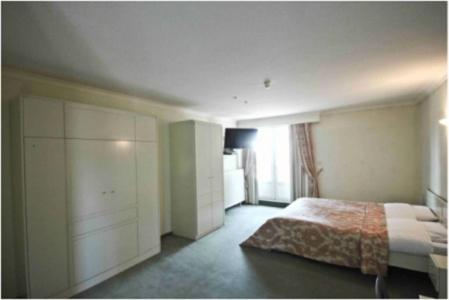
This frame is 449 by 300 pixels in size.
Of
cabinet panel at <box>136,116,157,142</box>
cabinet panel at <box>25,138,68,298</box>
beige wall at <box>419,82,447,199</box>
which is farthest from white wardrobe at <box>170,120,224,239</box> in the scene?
beige wall at <box>419,82,447,199</box>

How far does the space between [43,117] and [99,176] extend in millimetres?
805

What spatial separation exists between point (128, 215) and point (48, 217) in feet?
2.86

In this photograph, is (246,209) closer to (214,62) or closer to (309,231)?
(309,231)

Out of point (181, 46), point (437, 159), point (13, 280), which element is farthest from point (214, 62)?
point (437, 159)

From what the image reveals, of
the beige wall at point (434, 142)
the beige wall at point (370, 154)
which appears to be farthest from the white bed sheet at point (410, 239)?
the beige wall at point (370, 154)

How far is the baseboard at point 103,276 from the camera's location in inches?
89.3

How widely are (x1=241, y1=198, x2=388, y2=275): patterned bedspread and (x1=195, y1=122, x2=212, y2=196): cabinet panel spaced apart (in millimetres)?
1182

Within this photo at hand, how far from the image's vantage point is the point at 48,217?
7.00 ft

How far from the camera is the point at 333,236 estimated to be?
2.74 m

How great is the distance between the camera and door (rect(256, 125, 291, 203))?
5.72m

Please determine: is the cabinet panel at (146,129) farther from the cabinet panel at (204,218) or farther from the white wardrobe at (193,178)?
the cabinet panel at (204,218)

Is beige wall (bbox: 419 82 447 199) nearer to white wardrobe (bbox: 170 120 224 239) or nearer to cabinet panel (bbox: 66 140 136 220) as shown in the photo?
white wardrobe (bbox: 170 120 224 239)

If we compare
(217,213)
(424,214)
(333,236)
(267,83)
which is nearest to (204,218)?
(217,213)

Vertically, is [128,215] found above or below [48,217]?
below
